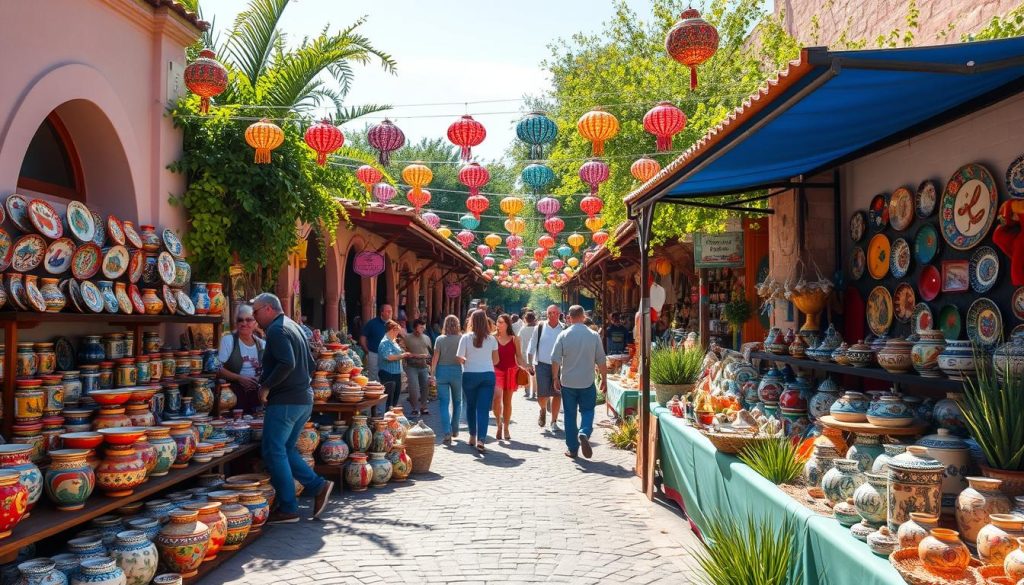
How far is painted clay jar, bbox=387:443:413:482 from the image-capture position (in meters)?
7.68

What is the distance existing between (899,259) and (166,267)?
5.62m

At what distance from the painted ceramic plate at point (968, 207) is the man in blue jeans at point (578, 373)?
162 inches

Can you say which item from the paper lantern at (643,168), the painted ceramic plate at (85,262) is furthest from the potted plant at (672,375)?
the painted ceramic plate at (85,262)

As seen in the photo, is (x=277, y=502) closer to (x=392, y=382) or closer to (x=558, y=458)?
(x=558, y=458)

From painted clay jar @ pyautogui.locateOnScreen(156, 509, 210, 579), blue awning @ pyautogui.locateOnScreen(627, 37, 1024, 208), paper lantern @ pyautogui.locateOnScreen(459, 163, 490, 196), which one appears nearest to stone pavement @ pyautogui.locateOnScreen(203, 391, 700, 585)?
painted clay jar @ pyautogui.locateOnScreen(156, 509, 210, 579)

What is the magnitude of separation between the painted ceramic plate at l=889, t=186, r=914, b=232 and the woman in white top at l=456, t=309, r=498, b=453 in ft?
15.7

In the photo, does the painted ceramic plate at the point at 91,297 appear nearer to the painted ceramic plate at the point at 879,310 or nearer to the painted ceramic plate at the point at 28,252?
the painted ceramic plate at the point at 28,252

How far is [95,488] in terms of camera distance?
4504 millimetres

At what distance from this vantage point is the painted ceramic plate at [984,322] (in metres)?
4.61

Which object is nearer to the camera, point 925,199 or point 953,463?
point 953,463

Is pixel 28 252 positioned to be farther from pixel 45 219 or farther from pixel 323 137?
pixel 323 137

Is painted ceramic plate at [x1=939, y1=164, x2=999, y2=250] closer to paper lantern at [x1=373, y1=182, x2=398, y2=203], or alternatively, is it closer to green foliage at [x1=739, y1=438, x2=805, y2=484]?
green foliage at [x1=739, y1=438, x2=805, y2=484]

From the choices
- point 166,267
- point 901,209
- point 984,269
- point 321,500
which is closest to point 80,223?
point 166,267

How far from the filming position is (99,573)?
391 centimetres
